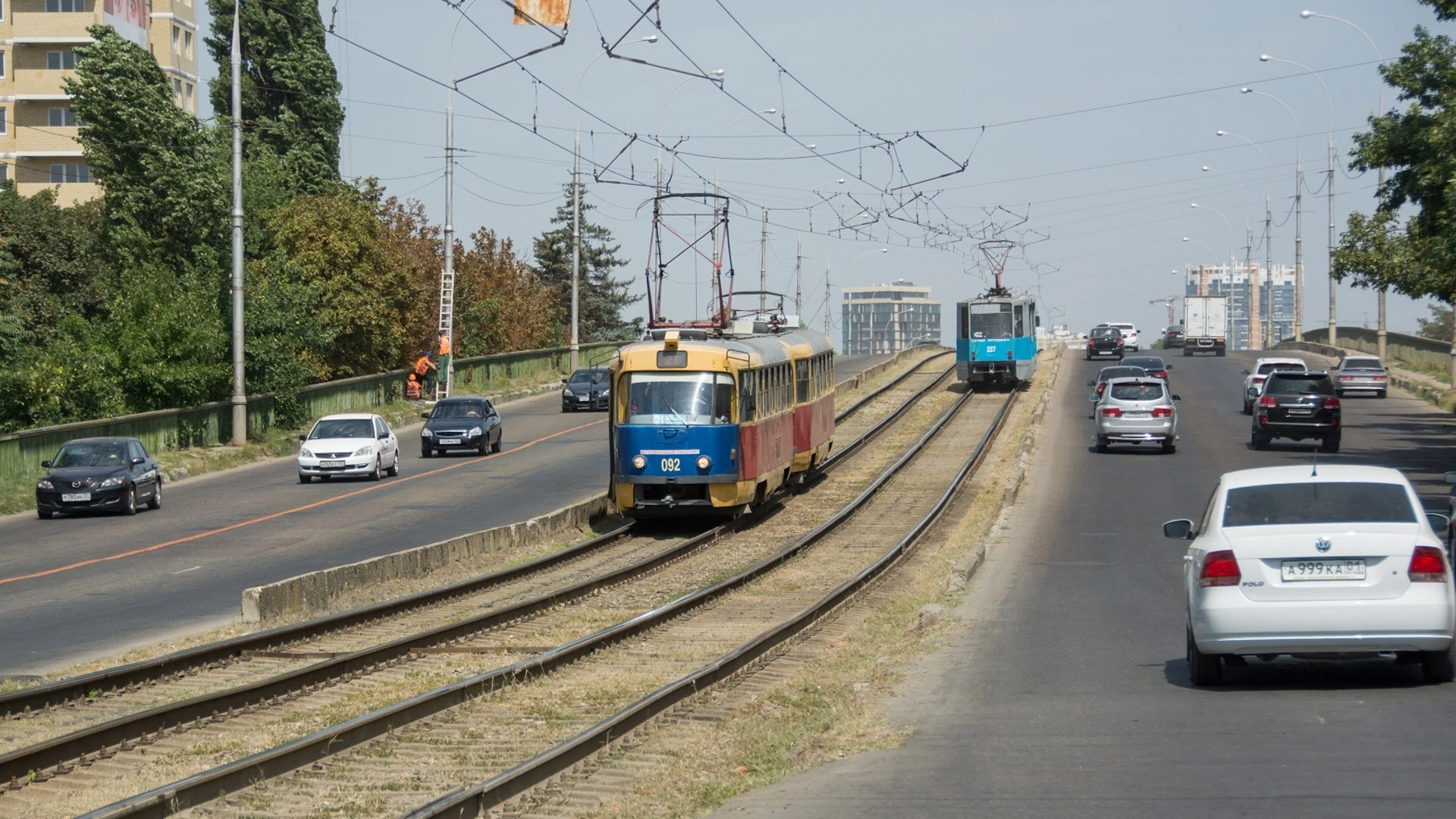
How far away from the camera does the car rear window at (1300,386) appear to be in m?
38.1

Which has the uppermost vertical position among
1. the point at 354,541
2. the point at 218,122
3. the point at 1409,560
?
the point at 218,122

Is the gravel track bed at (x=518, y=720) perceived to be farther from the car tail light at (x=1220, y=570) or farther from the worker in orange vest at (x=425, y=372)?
the worker in orange vest at (x=425, y=372)

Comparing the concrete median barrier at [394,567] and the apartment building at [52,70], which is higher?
the apartment building at [52,70]

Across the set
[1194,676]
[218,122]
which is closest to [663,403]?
[1194,676]

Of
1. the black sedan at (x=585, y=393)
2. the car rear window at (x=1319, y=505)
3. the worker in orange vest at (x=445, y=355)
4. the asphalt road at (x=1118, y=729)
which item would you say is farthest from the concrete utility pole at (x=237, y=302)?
the car rear window at (x=1319, y=505)

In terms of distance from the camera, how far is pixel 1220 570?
11086mm

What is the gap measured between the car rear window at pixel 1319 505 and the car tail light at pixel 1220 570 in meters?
0.32

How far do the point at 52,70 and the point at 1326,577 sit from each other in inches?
3507

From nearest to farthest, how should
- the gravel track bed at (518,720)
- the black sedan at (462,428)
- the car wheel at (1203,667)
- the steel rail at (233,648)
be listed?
the gravel track bed at (518,720)
the car wheel at (1203,667)
the steel rail at (233,648)
the black sedan at (462,428)

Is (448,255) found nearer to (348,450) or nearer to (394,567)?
(348,450)

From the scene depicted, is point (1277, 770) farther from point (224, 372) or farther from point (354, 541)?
point (224, 372)

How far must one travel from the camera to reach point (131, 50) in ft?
200

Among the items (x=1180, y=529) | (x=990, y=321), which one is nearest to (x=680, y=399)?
(x=1180, y=529)

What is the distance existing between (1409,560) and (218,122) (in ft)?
225
